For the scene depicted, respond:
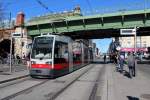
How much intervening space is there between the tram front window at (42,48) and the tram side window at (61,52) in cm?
48

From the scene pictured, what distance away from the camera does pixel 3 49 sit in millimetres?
74250

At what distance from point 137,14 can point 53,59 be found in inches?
1114

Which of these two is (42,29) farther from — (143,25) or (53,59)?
(53,59)

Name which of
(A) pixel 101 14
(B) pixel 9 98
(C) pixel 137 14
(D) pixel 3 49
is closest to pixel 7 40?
(D) pixel 3 49

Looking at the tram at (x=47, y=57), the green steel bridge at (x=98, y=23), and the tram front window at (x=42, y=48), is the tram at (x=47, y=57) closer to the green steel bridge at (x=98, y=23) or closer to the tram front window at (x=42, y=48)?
the tram front window at (x=42, y=48)

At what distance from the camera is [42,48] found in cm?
2359

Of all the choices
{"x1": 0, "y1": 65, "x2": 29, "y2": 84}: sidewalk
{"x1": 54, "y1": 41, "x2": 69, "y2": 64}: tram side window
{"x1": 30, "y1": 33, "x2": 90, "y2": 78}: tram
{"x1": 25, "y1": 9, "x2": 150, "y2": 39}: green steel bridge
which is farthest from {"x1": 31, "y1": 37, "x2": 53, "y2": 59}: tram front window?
{"x1": 25, "y1": 9, "x2": 150, "y2": 39}: green steel bridge

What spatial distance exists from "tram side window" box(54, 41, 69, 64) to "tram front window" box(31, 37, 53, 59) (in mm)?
476

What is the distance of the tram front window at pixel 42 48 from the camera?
23319 mm

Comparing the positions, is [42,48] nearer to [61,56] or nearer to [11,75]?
[61,56]

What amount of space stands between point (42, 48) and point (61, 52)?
175cm

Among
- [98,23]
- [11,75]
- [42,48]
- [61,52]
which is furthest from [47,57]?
[98,23]

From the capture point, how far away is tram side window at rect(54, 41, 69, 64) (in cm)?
2366

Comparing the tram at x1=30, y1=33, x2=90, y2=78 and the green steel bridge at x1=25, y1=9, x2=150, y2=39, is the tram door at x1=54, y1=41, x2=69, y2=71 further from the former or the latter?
the green steel bridge at x1=25, y1=9, x2=150, y2=39
